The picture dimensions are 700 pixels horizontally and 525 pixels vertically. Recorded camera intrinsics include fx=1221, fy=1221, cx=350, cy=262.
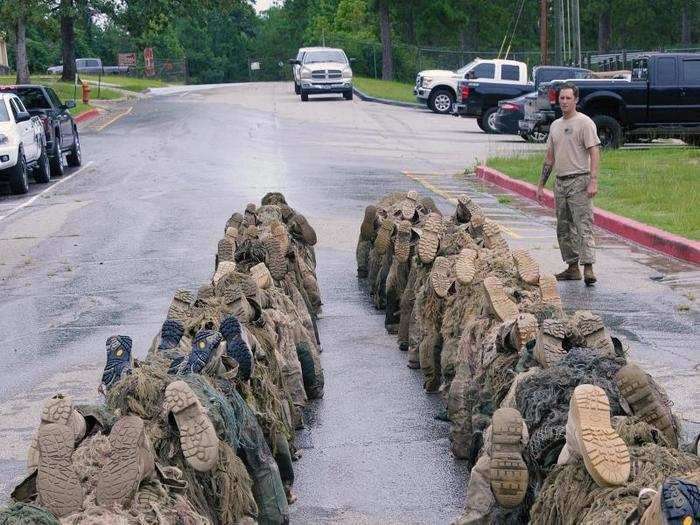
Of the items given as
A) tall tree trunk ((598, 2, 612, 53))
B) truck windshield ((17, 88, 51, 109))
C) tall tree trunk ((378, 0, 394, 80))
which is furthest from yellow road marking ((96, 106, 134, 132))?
tall tree trunk ((598, 2, 612, 53))

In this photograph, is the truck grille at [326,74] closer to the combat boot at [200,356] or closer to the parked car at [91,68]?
the parked car at [91,68]

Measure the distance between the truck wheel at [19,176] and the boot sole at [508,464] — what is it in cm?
1954

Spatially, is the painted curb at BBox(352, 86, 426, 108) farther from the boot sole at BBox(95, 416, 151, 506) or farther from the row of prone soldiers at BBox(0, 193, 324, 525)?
the boot sole at BBox(95, 416, 151, 506)

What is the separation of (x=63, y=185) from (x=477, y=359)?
62.0 feet

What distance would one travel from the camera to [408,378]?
31.5 ft

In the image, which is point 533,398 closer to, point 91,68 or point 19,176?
point 19,176

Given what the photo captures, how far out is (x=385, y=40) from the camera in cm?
6538

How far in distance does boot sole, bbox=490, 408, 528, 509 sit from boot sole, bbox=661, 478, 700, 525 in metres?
1.41

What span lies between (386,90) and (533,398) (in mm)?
52187

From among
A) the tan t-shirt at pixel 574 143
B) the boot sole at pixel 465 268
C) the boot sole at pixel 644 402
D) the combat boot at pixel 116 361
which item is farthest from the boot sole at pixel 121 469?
the tan t-shirt at pixel 574 143

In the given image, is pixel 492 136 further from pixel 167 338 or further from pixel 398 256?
pixel 167 338

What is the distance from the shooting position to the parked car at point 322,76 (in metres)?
49.3

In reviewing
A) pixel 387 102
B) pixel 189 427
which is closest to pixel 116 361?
pixel 189 427

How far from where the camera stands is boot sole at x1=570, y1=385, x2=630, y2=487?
4.25 metres
